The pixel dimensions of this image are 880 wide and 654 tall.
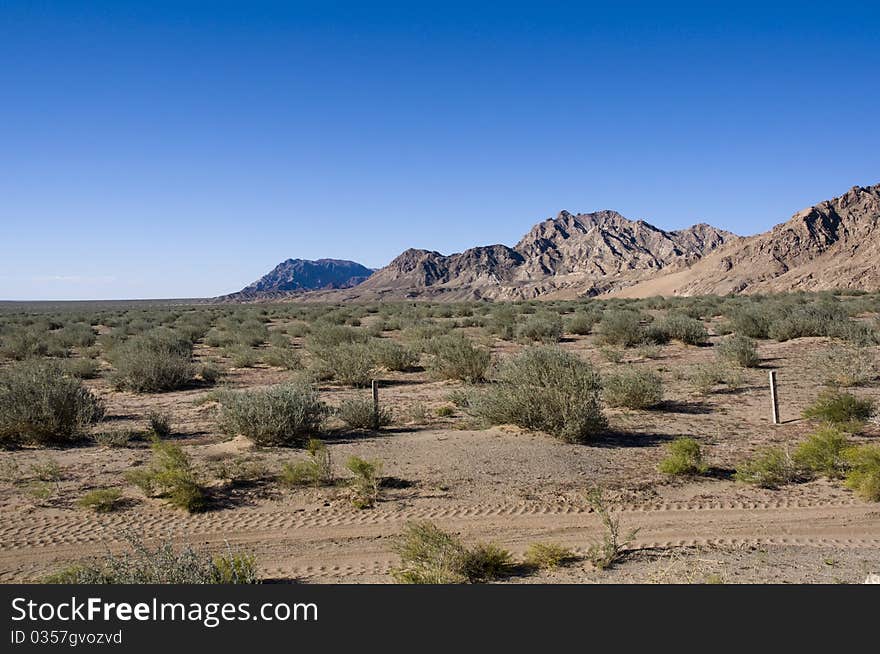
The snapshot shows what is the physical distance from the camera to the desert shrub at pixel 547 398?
37.6ft

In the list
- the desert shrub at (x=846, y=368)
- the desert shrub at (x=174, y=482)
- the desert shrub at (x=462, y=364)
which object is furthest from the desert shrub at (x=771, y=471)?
the desert shrub at (x=462, y=364)

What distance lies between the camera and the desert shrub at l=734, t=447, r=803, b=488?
8.84 m

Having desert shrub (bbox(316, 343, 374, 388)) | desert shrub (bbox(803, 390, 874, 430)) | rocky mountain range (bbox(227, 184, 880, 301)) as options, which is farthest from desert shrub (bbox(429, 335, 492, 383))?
rocky mountain range (bbox(227, 184, 880, 301))

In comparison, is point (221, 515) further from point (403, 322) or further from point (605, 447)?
point (403, 322)

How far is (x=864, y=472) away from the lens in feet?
27.4

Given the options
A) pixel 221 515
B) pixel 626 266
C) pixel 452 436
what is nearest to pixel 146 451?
pixel 221 515

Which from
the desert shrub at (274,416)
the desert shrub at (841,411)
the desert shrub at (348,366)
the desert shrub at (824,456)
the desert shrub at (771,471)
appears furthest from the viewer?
the desert shrub at (348,366)

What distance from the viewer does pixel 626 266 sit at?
131 m

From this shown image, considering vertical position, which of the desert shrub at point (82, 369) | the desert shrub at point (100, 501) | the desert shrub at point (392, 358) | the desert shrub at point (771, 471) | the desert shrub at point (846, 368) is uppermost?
the desert shrub at point (82, 369)

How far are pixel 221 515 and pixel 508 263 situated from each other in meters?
153

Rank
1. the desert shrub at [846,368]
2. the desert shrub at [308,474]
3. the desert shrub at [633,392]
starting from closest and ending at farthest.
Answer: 1. the desert shrub at [308,474]
2. the desert shrub at [633,392]
3. the desert shrub at [846,368]

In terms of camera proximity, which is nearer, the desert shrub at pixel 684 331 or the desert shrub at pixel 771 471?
the desert shrub at pixel 771 471

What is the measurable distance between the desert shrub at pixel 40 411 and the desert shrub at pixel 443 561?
9067mm

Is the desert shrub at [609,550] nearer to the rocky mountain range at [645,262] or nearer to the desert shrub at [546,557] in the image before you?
the desert shrub at [546,557]
